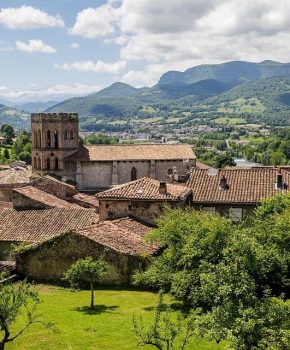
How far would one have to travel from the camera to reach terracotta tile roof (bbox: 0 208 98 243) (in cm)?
4497

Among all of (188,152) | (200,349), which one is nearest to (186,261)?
(200,349)

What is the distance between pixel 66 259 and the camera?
37.1 metres

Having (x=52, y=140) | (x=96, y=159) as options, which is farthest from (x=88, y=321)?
(x=52, y=140)

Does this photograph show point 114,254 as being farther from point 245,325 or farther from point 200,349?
point 245,325

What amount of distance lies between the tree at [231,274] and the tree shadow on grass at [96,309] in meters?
2.48

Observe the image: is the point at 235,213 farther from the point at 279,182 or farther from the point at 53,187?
the point at 53,187

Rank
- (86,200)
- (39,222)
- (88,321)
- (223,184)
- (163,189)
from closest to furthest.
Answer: (88,321), (163,189), (39,222), (223,184), (86,200)

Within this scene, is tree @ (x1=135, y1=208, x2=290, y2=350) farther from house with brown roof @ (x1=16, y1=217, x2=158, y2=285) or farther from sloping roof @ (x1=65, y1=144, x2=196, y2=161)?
sloping roof @ (x1=65, y1=144, x2=196, y2=161)

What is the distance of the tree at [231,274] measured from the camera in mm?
19781

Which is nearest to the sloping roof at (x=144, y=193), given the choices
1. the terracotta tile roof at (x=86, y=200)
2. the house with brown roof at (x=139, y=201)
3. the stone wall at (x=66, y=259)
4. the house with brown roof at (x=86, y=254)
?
the house with brown roof at (x=139, y=201)

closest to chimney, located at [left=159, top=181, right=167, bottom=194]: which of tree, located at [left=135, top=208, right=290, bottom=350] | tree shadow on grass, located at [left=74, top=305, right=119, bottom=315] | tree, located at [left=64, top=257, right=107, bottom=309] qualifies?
tree, located at [left=135, top=208, right=290, bottom=350]

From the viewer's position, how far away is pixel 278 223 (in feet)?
110

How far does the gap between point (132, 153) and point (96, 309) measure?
49.8m

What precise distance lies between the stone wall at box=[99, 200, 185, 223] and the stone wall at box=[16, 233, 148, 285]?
28.5ft
